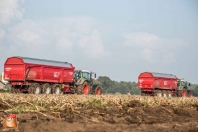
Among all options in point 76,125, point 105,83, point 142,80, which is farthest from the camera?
point 105,83

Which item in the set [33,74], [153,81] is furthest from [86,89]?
[153,81]

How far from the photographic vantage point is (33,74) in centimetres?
2922

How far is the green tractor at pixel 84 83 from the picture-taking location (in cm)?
3515

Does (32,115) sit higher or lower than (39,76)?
lower

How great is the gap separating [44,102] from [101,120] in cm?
287

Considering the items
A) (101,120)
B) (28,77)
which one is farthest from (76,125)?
(28,77)

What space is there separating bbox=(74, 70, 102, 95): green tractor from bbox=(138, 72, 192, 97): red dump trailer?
7369 mm

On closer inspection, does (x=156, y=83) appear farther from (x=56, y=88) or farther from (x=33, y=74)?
(x=33, y=74)

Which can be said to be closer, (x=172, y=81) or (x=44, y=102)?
(x=44, y=102)

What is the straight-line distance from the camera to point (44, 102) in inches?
452

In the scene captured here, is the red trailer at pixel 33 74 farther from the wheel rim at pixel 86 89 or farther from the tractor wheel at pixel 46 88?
the wheel rim at pixel 86 89

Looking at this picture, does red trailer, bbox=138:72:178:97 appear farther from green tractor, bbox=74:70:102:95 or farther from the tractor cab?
green tractor, bbox=74:70:102:95

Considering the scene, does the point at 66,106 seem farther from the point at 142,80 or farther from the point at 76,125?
the point at 142,80

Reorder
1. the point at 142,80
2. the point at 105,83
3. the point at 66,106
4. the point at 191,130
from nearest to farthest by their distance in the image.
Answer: the point at 191,130
the point at 66,106
the point at 142,80
the point at 105,83
